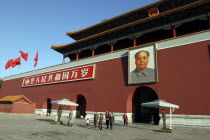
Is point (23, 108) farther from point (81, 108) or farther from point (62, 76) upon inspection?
point (81, 108)

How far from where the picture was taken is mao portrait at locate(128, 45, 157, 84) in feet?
48.2

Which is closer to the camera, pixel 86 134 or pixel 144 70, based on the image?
pixel 86 134

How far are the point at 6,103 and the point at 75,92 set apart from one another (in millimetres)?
10598

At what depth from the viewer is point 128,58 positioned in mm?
16453

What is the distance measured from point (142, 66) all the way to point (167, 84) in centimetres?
267

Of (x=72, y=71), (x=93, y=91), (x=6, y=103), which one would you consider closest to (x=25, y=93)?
(x=6, y=103)

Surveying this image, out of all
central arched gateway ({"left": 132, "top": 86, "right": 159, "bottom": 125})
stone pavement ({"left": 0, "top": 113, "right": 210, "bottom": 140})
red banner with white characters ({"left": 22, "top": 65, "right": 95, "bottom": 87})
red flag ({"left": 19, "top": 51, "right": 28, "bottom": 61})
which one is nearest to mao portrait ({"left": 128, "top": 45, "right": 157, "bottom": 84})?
central arched gateway ({"left": 132, "top": 86, "right": 159, "bottom": 125})

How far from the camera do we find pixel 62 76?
22312 mm

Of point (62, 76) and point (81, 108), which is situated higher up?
point (62, 76)

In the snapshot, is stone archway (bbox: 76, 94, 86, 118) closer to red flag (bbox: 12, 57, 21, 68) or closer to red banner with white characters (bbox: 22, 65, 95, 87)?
red banner with white characters (bbox: 22, 65, 95, 87)

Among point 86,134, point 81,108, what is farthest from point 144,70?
point 81,108

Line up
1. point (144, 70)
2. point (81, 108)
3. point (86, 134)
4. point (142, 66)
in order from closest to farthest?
1. point (86, 134)
2. point (144, 70)
3. point (142, 66)
4. point (81, 108)

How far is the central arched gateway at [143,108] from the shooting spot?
16.5 m

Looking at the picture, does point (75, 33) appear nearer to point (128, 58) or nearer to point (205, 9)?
point (128, 58)
